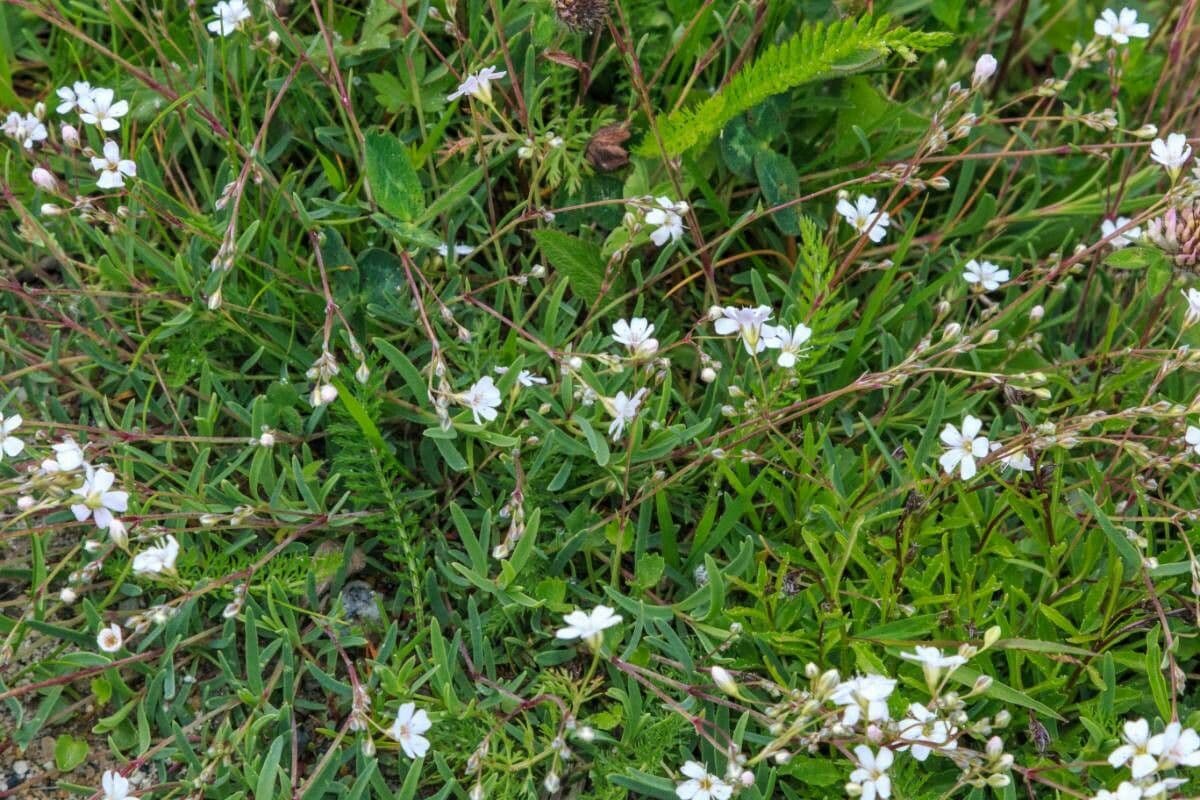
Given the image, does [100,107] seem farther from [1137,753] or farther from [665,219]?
[1137,753]

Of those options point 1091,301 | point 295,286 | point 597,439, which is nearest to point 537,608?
point 597,439

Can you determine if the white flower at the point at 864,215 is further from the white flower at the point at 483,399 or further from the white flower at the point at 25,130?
the white flower at the point at 25,130

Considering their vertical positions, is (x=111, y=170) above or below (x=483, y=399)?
above

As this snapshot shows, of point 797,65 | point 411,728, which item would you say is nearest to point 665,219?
point 797,65

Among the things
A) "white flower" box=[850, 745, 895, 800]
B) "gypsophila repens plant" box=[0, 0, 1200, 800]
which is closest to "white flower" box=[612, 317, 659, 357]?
"gypsophila repens plant" box=[0, 0, 1200, 800]

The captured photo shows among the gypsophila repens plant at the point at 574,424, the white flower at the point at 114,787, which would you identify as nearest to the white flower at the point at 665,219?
the gypsophila repens plant at the point at 574,424

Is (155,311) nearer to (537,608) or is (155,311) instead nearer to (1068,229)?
(537,608)

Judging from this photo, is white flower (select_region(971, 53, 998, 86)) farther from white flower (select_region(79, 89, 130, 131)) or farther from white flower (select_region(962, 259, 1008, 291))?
white flower (select_region(79, 89, 130, 131))
